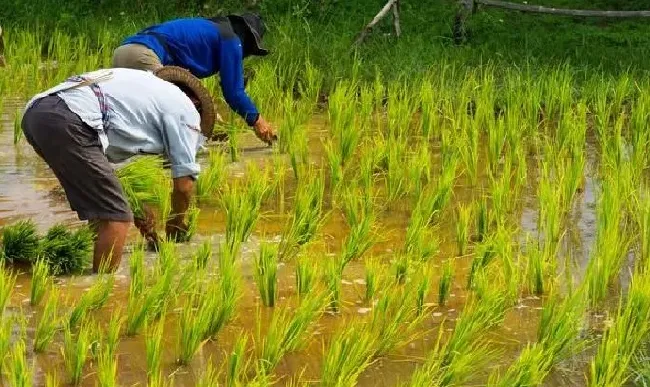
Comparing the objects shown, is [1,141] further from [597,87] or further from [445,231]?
[597,87]

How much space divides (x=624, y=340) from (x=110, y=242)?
1696mm

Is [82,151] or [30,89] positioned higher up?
[82,151]

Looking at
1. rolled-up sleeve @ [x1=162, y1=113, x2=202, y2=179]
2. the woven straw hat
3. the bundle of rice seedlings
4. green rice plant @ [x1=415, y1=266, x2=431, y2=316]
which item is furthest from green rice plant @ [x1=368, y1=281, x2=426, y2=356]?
the bundle of rice seedlings

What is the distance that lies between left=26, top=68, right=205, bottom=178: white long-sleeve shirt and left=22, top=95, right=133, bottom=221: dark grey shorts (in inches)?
1.4

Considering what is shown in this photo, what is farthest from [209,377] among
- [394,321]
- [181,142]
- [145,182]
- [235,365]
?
[145,182]

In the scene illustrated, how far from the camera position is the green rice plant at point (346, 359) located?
7.79 feet

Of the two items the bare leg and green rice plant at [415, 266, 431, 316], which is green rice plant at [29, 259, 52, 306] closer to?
the bare leg

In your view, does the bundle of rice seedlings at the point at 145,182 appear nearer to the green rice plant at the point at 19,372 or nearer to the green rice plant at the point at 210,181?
the green rice plant at the point at 210,181

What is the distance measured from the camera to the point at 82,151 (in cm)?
322

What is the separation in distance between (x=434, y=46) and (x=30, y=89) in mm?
3315

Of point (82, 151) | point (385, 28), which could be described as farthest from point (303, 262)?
point (385, 28)

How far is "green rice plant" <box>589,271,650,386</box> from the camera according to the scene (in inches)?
93.6

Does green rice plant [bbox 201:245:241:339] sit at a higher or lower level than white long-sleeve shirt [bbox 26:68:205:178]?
lower

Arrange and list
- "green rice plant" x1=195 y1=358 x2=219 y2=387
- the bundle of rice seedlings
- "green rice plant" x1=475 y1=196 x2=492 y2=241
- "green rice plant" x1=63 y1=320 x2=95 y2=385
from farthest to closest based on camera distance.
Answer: the bundle of rice seedlings, "green rice plant" x1=475 y1=196 x2=492 y2=241, "green rice plant" x1=63 y1=320 x2=95 y2=385, "green rice plant" x1=195 y1=358 x2=219 y2=387
